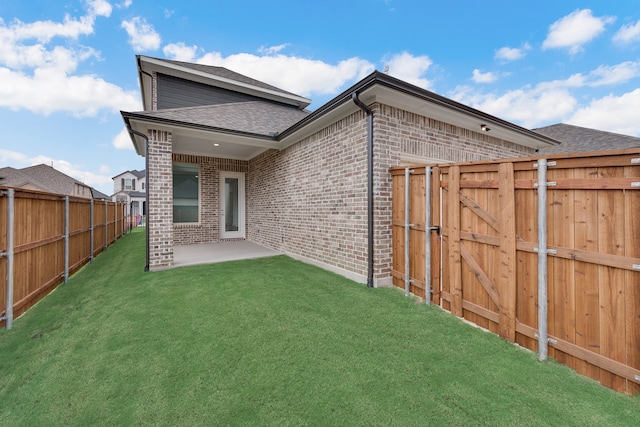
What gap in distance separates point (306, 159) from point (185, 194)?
571cm

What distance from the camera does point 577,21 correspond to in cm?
959

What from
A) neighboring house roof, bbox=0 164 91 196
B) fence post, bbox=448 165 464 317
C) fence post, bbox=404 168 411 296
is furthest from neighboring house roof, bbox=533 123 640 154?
neighboring house roof, bbox=0 164 91 196

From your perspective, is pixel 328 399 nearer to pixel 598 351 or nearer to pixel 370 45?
pixel 598 351

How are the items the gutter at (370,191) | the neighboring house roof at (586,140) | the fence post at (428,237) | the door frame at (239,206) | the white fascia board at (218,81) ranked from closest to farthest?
the fence post at (428,237) < the gutter at (370,191) < the white fascia board at (218,81) < the door frame at (239,206) < the neighboring house roof at (586,140)

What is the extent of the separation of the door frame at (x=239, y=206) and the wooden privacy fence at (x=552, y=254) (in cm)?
818

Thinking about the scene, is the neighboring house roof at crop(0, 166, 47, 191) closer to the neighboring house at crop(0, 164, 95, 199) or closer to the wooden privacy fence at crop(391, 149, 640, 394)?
the neighboring house at crop(0, 164, 95, 199)

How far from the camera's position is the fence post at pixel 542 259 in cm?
233

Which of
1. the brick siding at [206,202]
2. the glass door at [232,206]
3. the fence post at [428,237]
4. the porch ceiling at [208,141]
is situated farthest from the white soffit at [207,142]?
the fence post at [428,237]

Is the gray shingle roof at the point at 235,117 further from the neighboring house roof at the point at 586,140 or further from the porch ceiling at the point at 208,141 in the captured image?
the neighboring house roof at the point at 586,140

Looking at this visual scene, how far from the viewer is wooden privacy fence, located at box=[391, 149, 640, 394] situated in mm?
1922

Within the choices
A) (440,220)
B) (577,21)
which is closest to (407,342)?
(440,220)

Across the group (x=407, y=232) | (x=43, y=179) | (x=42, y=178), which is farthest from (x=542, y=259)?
(x=42, y=178)

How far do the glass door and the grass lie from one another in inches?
244

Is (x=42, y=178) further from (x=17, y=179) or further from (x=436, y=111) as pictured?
(x=436, y=111)
